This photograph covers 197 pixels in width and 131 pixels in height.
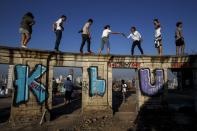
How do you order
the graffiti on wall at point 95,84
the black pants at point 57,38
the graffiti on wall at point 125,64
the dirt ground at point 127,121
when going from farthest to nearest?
1. the graffiti on wall at point 125,64
2. the graffiti on wall at point 95,84
3. the black pants at point 57,38
4. the dirt ground at point 127,121

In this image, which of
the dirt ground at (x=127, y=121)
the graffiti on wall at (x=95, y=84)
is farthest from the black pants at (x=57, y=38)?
the dirt ground at (x=127, y=121)

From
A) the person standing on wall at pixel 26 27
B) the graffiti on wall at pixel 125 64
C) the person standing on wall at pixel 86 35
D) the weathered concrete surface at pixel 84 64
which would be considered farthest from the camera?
the graffiti on wall at pixel 125 64

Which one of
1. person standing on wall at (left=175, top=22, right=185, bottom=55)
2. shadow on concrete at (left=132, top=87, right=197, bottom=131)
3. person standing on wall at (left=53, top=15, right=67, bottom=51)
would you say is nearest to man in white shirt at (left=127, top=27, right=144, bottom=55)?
person standing on wall at (left=175, top=22, right=185, bottom=55)

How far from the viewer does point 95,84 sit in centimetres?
1363

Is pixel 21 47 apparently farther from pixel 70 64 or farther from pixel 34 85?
pixel 70 64

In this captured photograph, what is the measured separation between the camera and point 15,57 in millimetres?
11477

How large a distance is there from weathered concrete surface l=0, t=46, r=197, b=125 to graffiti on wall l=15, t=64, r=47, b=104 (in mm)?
226

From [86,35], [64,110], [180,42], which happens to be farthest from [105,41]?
[64,110]

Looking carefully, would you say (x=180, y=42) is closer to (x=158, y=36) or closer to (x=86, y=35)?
(x=158, y=36)

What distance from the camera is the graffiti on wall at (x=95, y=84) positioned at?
44.6ft

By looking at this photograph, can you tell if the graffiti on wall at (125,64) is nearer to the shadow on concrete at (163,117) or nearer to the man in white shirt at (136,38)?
the man in white shirt at (136,38)

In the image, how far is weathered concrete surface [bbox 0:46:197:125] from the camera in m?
11.5

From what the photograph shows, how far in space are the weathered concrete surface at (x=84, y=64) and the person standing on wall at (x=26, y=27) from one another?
0.77 metres

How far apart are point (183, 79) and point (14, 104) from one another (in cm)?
2848
